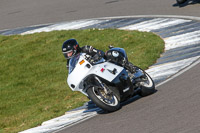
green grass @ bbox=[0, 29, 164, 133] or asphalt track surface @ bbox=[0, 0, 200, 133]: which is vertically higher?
asphalt track surface @ bbox=[0, 0, 200, 133]

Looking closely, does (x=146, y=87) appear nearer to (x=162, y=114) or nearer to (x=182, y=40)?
(x=162, y=114)

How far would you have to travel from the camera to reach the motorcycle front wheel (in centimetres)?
802

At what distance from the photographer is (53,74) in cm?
1392

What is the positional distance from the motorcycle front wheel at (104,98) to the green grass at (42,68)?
2.12 metres

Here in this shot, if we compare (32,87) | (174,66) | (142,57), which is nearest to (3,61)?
(32,87)

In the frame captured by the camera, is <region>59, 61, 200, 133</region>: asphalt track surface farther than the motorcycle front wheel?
No

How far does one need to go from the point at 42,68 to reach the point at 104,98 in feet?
22.0

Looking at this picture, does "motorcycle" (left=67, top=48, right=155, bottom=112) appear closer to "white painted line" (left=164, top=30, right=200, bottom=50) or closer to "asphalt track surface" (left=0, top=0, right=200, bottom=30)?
"white painted line" (left=164, top=30, right=200, bottom=50)

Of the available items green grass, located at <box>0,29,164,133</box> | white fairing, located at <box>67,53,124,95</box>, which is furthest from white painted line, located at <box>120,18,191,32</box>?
white fairing, located at <box>67,53,124,95</box>

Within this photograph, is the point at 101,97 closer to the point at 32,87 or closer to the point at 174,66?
the point at 174,66

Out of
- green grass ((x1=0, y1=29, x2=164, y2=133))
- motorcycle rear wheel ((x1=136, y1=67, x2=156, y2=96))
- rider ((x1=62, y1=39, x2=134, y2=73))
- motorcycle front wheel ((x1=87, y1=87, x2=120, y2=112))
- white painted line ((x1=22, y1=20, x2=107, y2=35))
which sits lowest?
green grass ((x1=0, y1=29, x2=164, y2=133))

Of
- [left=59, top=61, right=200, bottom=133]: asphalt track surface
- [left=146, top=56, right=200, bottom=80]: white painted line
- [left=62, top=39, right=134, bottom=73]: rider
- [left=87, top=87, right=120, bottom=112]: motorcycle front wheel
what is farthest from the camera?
[left=146, top=56, right=200, bottom=80]: white painted line

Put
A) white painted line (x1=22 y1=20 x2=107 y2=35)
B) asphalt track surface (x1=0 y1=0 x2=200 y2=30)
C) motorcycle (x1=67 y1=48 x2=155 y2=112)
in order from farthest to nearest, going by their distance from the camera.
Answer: white painted line (x1=22 y1=20 x2=107 y2=35) < asphalt track surface (x1=0 y1=0 x2=200 y2=30) < motorcycle (x1=67 y1=48 x2=155 y2=112)

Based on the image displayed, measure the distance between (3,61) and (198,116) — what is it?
10275 millimetres
